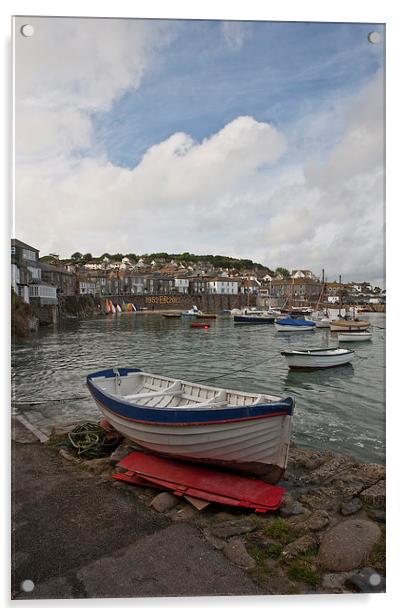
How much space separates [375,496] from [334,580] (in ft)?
3.33

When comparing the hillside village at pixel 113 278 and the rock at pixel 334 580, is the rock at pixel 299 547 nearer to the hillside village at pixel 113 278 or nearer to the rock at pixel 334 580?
the rock at pixel 334 580

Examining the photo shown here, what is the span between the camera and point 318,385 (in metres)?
7.95

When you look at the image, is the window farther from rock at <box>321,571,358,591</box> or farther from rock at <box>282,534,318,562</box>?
rock at <box>321,571,358,591</box>

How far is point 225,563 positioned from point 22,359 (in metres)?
2.34

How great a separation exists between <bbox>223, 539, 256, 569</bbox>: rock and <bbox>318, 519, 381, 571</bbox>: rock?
1.45ft

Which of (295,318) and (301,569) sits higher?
(295,318)

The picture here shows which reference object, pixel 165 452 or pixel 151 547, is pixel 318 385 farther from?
pixel 151 547

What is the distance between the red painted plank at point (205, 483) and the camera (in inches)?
123

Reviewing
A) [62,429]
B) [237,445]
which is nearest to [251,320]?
[62,429]

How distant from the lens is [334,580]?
238 cm

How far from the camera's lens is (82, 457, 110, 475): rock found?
12.5ft

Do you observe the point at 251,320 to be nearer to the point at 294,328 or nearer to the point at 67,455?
the point at 294,328

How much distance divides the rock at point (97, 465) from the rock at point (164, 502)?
0.80 m

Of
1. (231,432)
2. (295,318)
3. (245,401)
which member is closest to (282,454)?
(231,432)
